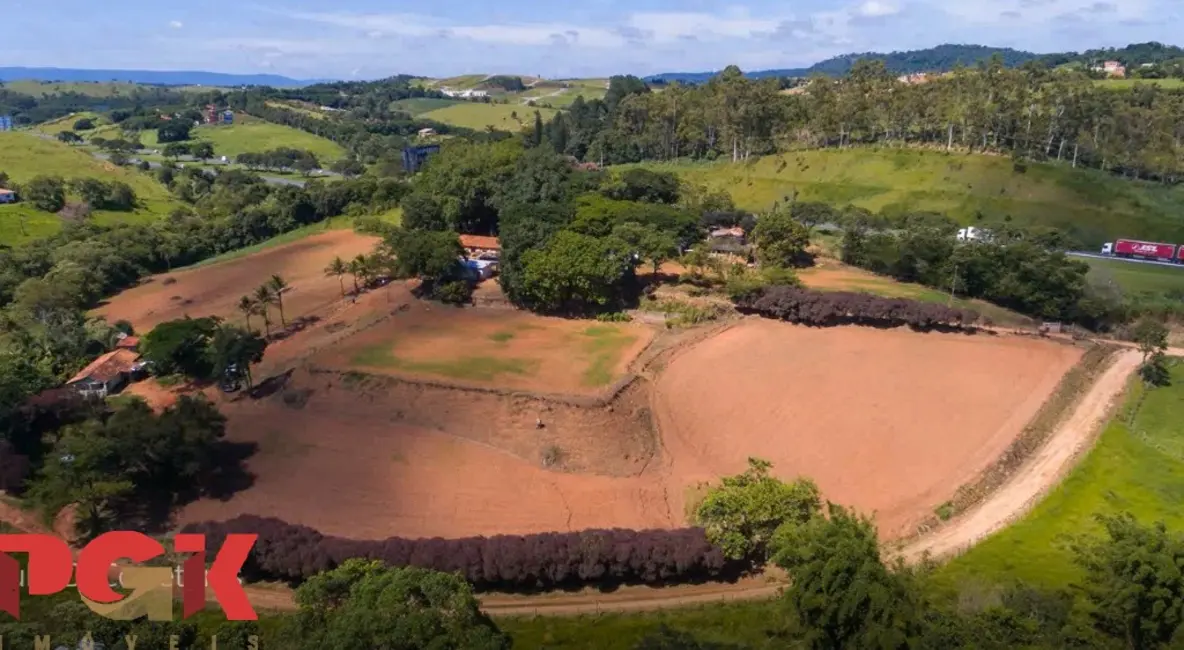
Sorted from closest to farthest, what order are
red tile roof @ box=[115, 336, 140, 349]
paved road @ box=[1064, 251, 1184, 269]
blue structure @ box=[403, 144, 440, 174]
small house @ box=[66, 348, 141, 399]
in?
1. small house @ box=[66, 348, 141, 399]
2. red tile roof @ box=[115, 336, 140, 349]
3. paved road @ box=[1064, 251, 1184, 269]
4. blue structure @ box=[403, 144, 440, 174]

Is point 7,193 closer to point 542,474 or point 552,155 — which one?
point 552,155

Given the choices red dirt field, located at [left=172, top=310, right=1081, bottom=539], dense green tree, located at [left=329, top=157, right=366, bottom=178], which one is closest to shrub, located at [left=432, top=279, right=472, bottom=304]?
red dirt field, located at [left=172, top=310, right=1081, bottom=539]

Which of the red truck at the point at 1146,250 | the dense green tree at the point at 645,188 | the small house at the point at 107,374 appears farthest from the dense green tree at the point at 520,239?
the red truck at the point at 1146,250

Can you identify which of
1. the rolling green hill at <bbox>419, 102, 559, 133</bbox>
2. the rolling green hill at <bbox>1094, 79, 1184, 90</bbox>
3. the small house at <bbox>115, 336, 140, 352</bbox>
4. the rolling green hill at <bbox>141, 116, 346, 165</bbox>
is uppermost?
the rolling green hill at <bbox>1094, 79, 1184, 90</bbox>

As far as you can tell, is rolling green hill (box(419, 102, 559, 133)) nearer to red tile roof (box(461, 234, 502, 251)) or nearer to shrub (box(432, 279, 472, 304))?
→ red tile roof (box(461, 234, 502, 251))

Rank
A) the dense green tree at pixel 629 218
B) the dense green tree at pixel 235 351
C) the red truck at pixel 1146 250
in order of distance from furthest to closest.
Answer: the red truck at pixel 1146 250, the dense green tree at pixel 629 218, the dense green tree at pixel 235 351

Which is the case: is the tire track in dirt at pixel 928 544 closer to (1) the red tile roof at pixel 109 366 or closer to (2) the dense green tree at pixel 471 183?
(1) the red tile roof at pixel 109 366

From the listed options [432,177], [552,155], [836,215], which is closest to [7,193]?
[432,177]
